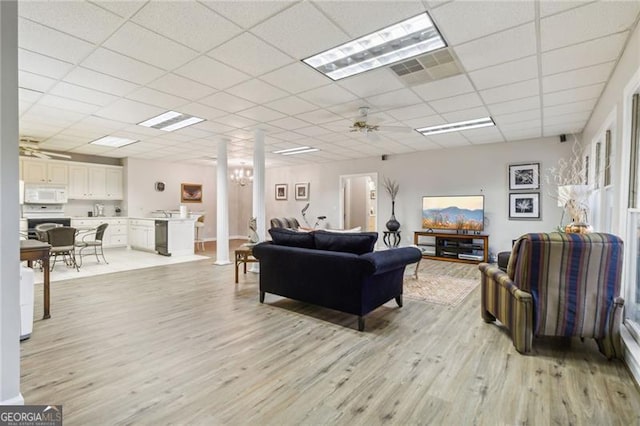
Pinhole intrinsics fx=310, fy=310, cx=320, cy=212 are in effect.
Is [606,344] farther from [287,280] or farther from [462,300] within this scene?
[287,280]

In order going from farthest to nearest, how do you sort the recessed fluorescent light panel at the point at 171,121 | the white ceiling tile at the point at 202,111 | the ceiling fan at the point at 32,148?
the ceiling fan at the point at 32,148
the recessed fluorescent light panel at the point at 171,121
the white ceiling tile at the point at 202,111

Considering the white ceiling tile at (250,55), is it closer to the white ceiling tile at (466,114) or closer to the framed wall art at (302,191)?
the white ceiling tile at (466,114)

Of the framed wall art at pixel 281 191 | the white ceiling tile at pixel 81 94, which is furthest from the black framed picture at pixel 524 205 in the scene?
the white ceiling tile at pixel 81 94

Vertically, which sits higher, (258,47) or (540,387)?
(258,47)

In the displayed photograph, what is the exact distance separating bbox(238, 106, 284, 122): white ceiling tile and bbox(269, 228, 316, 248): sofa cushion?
187 cm

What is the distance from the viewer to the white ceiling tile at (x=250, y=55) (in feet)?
8.90

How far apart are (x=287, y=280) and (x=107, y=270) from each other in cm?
422

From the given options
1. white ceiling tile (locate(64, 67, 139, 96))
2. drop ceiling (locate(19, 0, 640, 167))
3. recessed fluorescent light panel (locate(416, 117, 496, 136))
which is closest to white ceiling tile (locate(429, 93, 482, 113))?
drop ceiling (locate(19, 0, 640, 167))

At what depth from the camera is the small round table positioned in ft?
26.9

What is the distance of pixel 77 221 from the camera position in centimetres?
786

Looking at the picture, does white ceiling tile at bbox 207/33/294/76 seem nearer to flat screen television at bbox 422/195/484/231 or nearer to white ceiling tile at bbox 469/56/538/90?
white ceiling tile at bbox 469/56/538/90

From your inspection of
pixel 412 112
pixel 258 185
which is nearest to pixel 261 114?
pixel 258 185

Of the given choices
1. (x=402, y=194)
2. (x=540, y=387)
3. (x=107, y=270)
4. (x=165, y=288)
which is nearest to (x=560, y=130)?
(x=402, y=194)

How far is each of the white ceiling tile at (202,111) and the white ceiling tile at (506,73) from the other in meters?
3.46
